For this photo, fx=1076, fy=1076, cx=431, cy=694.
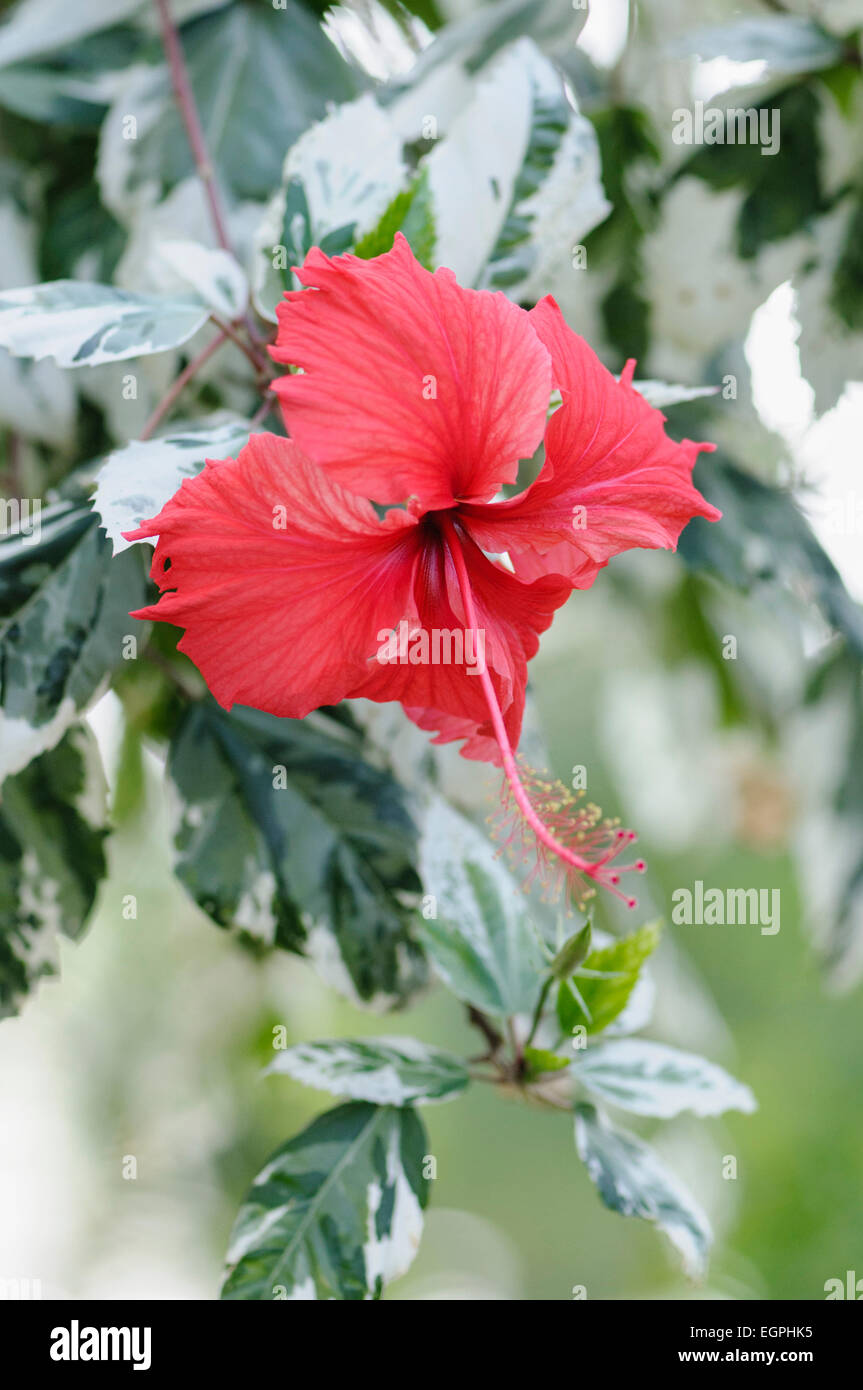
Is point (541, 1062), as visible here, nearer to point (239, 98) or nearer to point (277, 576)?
point (277, 576)

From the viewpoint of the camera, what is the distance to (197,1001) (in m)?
0.90

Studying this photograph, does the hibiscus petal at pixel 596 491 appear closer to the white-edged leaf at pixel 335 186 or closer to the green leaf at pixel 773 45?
the white-edged leaf at pixel 335 186

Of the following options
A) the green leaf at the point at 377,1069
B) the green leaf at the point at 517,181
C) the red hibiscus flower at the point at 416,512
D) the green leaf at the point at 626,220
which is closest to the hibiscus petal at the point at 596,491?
the red hibiscus flower at the point at 416,512

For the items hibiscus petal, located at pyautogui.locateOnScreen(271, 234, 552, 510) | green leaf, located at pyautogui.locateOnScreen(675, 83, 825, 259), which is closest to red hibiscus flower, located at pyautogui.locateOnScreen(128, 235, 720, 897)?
hibiscus petal, located at pyautogui.locateOnScreen(271, 234, 552, 510)

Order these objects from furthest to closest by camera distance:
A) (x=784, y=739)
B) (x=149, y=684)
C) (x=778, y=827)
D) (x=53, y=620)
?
(x=778, y=827), (x=784, y=739), (x=149, y=684), (x=53, y=620)

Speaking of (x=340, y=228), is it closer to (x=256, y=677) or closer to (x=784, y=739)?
(x=256, y=677)

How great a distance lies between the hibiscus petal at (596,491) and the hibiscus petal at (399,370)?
0.8 inches

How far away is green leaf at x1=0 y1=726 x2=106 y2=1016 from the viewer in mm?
424

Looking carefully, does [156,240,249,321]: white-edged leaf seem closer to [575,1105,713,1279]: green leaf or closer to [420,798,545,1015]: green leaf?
[420,798,545,1015]: green leaf

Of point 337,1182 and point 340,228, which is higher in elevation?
point 340,228

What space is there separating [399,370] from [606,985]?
9.3 inches

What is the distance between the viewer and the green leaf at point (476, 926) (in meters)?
0.42
